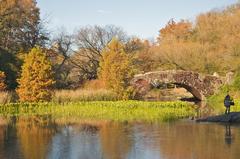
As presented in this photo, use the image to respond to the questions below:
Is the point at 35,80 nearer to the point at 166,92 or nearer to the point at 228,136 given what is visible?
the point at 228,136

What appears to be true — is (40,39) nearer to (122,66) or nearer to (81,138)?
(122,66)

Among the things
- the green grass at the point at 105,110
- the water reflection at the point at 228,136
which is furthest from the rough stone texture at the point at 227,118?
the green grass at the point at 105,110

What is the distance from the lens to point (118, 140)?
1545 cm

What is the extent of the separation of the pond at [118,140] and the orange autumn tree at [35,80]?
913cm

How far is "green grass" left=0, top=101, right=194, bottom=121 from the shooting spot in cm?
2366

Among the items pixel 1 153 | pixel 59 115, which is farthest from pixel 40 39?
pixel 1 153

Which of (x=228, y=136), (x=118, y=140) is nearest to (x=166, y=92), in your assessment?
(x=228, y=136)

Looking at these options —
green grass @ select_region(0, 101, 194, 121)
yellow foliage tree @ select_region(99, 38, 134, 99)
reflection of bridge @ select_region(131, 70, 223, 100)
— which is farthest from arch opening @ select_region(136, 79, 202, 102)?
green grass @ select_region(0, 101, 194, 121)

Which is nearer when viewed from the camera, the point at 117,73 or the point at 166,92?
the point at 117,73

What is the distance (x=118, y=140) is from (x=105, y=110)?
401 inches

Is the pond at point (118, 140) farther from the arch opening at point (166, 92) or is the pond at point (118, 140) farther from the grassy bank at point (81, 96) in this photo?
the arch opening at point (166, 92)

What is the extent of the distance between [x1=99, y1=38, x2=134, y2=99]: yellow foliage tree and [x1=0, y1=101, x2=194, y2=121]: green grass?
5622mm

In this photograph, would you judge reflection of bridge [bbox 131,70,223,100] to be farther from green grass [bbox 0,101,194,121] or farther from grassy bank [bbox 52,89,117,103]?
green grass [bbox 0,101,194,121]

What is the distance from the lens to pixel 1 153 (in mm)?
13055
